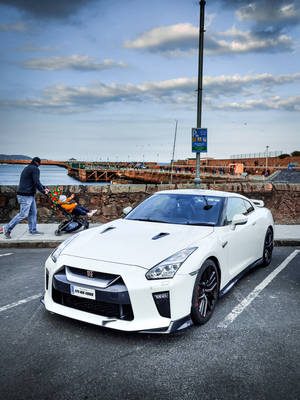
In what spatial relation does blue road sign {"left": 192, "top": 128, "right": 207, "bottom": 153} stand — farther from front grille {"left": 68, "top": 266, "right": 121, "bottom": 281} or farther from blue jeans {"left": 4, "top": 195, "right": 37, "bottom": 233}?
front grille {"left": 68, "top": 266, "right": 121, "bottom": 281}

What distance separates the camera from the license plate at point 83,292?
3.18 meters

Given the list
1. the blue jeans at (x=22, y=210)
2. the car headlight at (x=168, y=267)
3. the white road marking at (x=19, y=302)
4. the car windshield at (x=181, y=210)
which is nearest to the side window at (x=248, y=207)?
the car windshield at (x=181, y=210)

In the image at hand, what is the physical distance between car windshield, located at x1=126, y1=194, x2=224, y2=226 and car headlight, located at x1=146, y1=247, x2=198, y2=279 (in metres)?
1.03

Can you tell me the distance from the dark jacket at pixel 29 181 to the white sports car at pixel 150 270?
4.05 meters

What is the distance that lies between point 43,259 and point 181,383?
4.57 metres

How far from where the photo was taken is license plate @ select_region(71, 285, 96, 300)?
125 inches

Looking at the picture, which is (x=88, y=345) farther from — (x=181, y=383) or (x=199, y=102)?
(x=199, y=102)

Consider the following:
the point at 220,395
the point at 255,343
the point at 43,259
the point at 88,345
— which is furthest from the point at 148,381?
the point at 43,259

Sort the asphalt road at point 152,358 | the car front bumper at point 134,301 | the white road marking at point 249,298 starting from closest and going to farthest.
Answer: the asphalt road at point 152,358, the car front bumper at point 134,301, the white road marking at point 249,298

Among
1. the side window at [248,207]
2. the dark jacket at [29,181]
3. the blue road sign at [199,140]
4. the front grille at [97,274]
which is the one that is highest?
the blue road sign at [199,140]

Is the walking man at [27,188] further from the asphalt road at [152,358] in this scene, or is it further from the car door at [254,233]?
the car door at [254,233]

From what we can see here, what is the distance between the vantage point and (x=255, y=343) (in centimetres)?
329

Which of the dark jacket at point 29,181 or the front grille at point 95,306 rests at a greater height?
the dark jacket at point 29,181

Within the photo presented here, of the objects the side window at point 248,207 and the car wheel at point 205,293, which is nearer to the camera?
the car wheel at point 205,293
